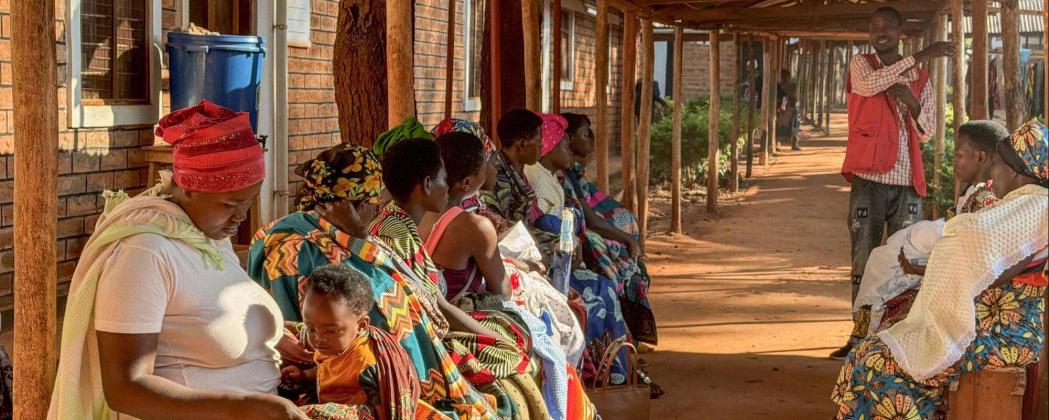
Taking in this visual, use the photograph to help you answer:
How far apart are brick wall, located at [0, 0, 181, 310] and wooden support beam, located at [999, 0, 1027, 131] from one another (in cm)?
523

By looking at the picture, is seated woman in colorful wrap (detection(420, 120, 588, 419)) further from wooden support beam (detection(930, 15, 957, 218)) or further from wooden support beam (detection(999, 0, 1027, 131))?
wooden support beam (detection(930, 15, 957, 218))

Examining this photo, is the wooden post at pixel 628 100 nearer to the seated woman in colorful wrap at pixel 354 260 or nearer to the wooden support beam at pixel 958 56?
the wooden support beam at pixel 958 56

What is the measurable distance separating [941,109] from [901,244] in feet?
16.9

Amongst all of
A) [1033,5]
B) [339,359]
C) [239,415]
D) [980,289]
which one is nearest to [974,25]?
[980,289]

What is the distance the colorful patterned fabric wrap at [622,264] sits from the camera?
22.0ft

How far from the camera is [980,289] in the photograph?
4.30 meters

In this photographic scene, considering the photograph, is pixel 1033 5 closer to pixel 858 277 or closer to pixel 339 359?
pixel 858 277

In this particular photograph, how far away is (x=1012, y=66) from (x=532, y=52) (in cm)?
302

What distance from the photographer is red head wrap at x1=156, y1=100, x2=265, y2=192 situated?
281cm

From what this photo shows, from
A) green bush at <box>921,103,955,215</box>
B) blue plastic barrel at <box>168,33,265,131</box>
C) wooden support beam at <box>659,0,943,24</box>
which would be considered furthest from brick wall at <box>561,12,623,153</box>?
blue plastic barrel at <box>168,33,265,131</box>

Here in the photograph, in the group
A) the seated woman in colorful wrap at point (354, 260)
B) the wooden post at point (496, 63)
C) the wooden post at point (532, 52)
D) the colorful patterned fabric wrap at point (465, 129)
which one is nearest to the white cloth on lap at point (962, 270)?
the seated woman in colorful wrap at point (354, 260)

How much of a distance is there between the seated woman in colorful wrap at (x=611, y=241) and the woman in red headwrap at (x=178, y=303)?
12.8 ft

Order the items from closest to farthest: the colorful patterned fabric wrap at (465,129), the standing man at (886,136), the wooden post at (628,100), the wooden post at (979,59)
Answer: the colorful patterned fabric wrap at (465,129) < the wooden post at (979,59) < the standing man at (886,136) < the wooden post at (628,100)

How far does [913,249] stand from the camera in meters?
5.59
